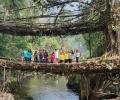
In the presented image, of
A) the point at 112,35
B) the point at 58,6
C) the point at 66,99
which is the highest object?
the point at 58,6

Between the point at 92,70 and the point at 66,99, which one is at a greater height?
the point at 92,70

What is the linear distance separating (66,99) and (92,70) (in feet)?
44.7

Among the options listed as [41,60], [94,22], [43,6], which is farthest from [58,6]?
[41,60]

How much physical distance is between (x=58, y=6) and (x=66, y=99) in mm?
13508

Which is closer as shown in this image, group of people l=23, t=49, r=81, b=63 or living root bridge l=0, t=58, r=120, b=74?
living root bridge l=0, t=58, r=120, b=74

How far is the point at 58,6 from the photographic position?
17219mm

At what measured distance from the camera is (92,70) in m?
16.3

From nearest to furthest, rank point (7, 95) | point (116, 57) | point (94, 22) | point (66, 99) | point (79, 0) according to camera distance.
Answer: point (116, 57) < point (79, 0) < point (94, 22) < point (7, 95) < point (66, 99)

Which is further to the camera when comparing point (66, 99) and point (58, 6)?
point (66, 99)

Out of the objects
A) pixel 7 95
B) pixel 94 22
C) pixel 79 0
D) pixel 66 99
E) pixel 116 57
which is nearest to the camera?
pixel 116 57

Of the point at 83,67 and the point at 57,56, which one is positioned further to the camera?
the point at 57,56

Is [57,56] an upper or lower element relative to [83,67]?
upper

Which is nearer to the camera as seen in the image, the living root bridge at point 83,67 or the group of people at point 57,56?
the living root bridge at point 83,67

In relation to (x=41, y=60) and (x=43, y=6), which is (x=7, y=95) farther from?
(x=43, y=6)
